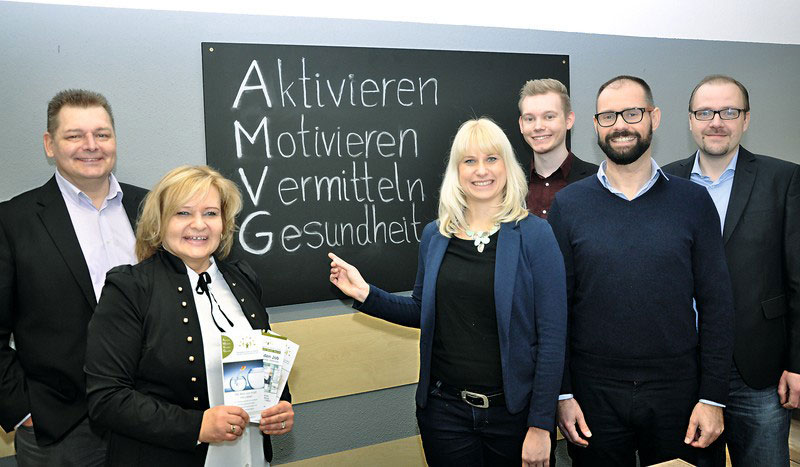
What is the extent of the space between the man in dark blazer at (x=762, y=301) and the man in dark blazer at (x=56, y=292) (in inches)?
83.5

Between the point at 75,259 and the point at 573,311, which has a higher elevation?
the point at 75,259

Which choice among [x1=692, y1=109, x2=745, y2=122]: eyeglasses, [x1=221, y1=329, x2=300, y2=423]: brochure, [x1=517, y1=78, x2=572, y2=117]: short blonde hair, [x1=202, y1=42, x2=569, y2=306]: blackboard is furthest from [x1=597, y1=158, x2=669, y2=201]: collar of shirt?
[x1=221, y1=329, x2=300, y2=423]: brochure

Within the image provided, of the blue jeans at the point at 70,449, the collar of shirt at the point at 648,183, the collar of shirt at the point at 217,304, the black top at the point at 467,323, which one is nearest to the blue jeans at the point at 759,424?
the collar of shirt at the point at 648,183

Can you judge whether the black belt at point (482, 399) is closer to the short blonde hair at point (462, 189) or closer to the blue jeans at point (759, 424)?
the short blonde hair at point (462, 189)

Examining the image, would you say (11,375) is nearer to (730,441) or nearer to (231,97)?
(231,97)

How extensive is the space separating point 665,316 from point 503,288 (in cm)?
55

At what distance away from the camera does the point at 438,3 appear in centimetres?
290

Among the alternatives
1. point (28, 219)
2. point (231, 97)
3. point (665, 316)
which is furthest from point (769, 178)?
point (28, 219)

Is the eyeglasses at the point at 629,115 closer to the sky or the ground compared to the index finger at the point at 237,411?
closer to the sky

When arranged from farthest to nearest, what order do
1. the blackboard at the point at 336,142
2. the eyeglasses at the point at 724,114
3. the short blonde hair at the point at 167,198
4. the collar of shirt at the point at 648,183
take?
the blackboard at the point at 336,142 < the eyeglasses at the point at 724,114 < the collar of shirt at the point at 648,183 < the short blonde hair at the point at 167,198

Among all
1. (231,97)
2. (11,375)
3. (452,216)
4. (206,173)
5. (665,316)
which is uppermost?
(231,97)

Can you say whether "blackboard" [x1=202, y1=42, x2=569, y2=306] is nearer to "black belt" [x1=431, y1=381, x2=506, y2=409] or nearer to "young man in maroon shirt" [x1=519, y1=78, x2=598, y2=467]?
"young man in maroon shirt" [x1=519, y1=78, x2=598, y2=467]

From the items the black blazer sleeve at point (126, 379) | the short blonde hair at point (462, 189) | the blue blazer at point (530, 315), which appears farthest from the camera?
the short blonde hair at point (462, 189)

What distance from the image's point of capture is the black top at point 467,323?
1.79m
